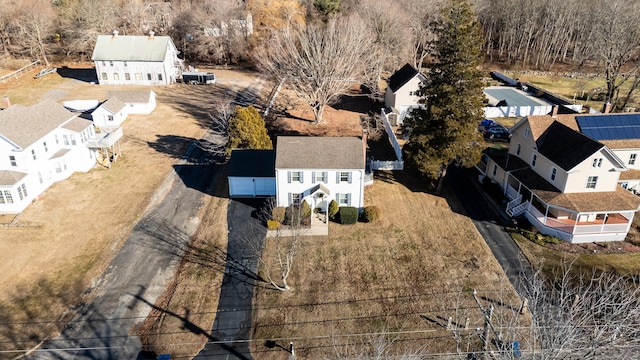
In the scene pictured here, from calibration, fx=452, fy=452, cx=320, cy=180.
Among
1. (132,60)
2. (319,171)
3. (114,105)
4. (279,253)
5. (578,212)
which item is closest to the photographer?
(279,253)

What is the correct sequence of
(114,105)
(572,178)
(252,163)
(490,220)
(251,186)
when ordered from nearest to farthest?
(572,178)
(490,220)
(251,186)
(252,163)
(114,105)

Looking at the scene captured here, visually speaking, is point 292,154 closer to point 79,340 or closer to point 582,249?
point 79,340

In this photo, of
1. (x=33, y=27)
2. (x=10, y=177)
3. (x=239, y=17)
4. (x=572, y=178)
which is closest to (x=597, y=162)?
(x=572, y=178)

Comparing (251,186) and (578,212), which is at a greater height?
(578,212)

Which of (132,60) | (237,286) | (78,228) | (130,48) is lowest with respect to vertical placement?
(237,286)

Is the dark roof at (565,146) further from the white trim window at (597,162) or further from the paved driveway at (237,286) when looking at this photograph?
the paved driveway at (237,286)

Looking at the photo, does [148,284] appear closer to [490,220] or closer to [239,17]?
[490,220]

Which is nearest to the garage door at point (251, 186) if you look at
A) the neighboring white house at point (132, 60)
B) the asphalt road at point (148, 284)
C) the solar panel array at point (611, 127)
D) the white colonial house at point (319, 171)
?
the asphalt road at point (148, 284)

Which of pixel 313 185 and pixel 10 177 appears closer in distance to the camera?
pixel 313 185
